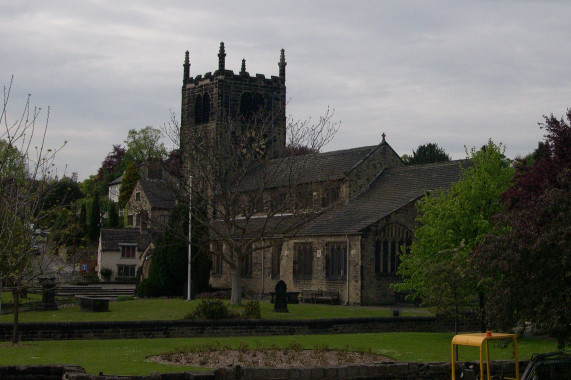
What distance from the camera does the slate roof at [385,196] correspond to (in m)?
48.1

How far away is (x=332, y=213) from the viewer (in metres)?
52.3

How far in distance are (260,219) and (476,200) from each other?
25.6 meters

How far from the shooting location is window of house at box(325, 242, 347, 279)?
4788 cm

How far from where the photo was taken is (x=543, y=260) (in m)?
21.7

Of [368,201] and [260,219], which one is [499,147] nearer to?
[368,201]

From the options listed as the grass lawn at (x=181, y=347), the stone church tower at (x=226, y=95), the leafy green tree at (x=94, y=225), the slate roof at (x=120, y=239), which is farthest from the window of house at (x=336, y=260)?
the leafy green tree at (x=94, y=225)

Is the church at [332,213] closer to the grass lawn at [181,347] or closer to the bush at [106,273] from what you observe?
the grass lawn at [181,347]

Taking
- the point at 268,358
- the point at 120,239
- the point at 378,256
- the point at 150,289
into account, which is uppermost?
the point at 120,239

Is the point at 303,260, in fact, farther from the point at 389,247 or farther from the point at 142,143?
the point at 142,143

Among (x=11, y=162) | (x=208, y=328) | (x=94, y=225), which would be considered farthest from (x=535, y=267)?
(x=94, y=225)

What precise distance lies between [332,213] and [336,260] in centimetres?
463

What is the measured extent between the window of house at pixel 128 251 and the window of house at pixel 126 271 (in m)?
1.04

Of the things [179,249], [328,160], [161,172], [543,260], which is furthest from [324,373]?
[328,160]

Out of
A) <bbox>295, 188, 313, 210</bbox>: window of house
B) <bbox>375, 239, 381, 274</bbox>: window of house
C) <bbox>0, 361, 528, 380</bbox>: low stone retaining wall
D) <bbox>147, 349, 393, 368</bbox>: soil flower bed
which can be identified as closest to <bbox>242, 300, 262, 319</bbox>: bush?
<bbox>147, 349, 393, 368</bbox>: soil flower bed
